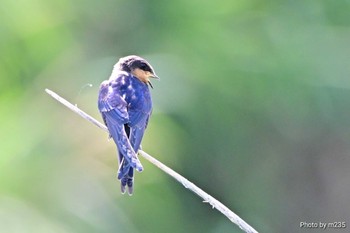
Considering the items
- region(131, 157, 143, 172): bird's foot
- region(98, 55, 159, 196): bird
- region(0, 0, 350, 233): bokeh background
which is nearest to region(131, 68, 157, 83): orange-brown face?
region(98, 55, 159, 196): bird

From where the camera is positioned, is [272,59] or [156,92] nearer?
[156,92]

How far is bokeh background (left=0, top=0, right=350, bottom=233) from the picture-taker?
9.91ft

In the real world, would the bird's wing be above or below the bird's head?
below

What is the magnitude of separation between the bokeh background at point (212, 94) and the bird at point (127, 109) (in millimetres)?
639

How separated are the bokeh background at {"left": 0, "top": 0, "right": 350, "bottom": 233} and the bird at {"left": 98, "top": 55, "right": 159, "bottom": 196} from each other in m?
0.64

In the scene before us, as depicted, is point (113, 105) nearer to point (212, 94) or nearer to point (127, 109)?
point (127, 109)

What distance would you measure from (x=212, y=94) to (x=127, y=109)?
1.05 meters

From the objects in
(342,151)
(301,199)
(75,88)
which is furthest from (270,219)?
(75,88)

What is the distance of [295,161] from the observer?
3.25 m

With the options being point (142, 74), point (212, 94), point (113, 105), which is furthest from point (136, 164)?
point (212, 94)

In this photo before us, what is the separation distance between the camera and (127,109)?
85.2 inches

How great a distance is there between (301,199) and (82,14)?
0.89 m

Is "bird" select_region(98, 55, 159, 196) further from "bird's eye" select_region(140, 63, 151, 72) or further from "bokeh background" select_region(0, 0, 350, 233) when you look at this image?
"bokeh background" select_region(0, 0, 350, 233)

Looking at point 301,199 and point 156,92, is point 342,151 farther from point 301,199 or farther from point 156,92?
point 156,92
